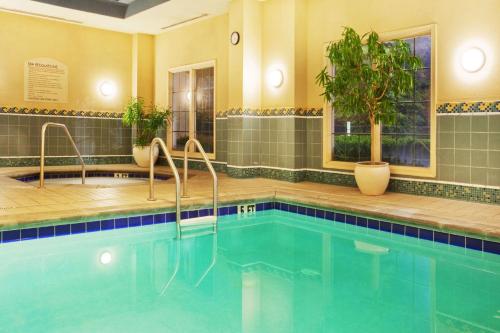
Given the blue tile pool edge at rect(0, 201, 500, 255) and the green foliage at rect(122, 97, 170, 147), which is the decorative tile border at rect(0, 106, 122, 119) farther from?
the blue tile pool edge at rect(0, 201, 500, 255)

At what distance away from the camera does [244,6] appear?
7672mm

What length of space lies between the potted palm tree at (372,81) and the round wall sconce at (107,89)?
558cm

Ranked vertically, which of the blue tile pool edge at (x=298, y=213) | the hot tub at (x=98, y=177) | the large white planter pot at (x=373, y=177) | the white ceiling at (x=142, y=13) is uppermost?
the white ceiling at (x=142, y=13)

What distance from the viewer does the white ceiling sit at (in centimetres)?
806

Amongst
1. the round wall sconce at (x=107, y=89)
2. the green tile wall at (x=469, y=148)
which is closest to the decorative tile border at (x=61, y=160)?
the round wall sconce at (x=107, y=89)

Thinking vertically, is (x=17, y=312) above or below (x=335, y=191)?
below

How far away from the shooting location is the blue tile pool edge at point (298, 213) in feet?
14.0

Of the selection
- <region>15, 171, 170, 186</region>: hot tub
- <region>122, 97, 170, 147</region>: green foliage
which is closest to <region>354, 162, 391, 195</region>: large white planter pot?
<region>15, 171, 170, 186</region>: hot tub

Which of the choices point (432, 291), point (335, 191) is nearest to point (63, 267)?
point (432, 291)

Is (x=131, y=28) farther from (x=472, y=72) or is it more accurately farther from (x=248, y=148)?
(x=472, y=72)

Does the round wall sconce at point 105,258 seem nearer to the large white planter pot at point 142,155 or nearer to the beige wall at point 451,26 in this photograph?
the beige wall at point 451,26

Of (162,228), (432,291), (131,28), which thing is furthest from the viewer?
(131,28)

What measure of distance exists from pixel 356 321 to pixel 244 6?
607cm

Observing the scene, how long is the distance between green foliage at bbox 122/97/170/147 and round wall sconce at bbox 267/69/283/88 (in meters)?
2.74
